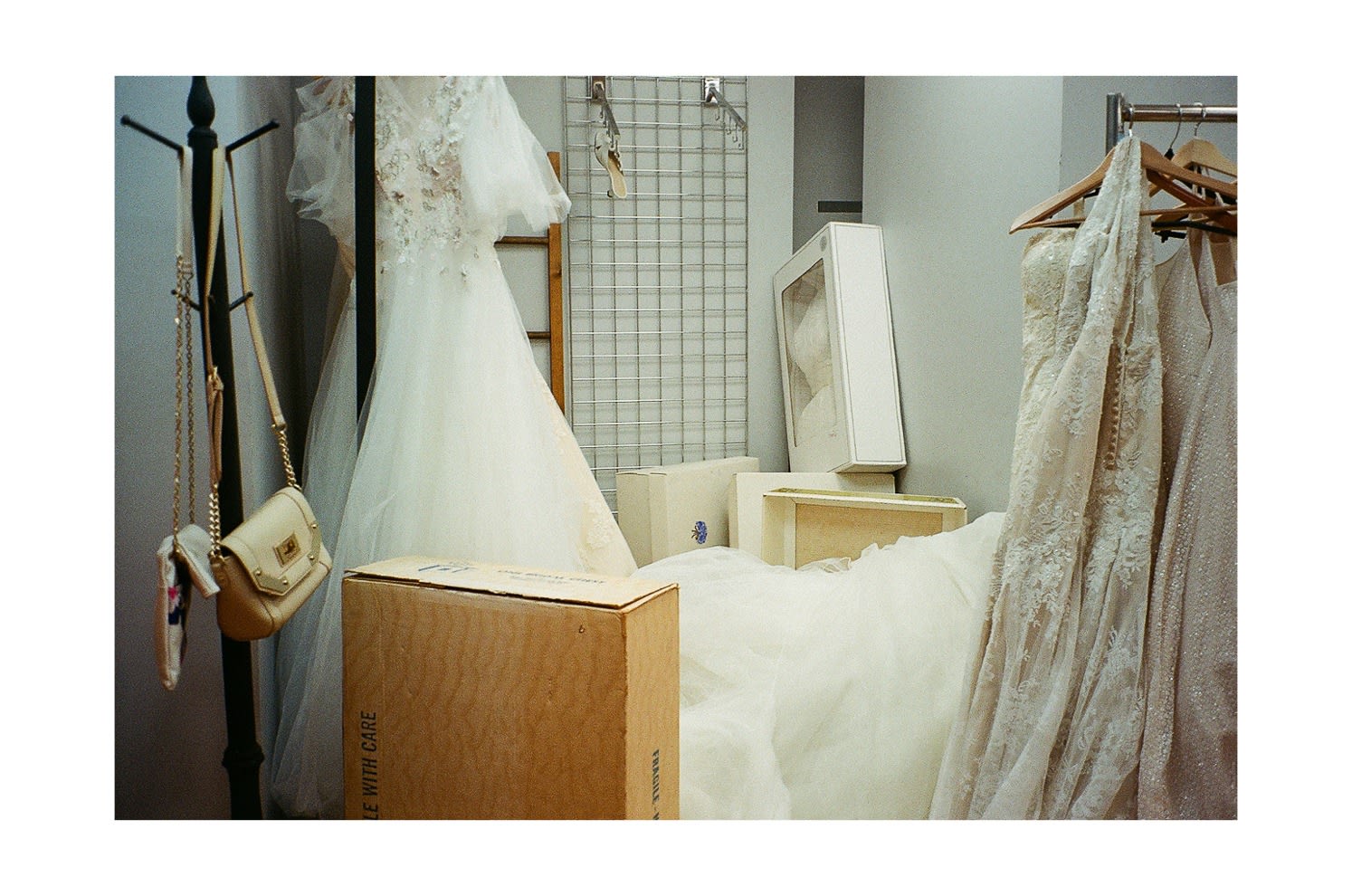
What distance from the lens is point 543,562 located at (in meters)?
1.19

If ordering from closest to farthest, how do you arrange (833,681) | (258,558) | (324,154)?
(258,558), (833,681), (324,154)

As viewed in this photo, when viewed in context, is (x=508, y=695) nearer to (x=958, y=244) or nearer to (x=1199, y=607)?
→ (x=1199, y=607)

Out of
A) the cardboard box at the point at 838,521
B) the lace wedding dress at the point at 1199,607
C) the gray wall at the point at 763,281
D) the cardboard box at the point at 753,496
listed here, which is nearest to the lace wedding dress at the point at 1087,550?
the lace wedding dress at the point at 1199,607

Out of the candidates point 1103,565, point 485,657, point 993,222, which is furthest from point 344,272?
point 1103,565

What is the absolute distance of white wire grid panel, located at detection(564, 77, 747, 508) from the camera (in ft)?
4.46

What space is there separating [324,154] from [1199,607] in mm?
1559

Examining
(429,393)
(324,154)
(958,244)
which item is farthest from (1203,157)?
(324,154)

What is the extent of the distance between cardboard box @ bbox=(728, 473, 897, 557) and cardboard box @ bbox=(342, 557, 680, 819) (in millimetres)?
668

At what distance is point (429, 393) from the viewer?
3.94ft

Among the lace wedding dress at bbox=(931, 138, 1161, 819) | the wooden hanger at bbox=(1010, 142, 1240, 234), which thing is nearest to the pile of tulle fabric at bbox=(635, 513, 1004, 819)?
the lace wedding dress at bbox=(931, 138, 1161, 819)

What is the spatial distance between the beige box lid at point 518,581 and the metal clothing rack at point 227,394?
0.17m

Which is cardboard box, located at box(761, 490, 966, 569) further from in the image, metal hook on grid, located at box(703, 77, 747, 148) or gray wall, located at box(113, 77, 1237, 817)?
metal hook on grid, located at box(703, 77, 747, 148)
